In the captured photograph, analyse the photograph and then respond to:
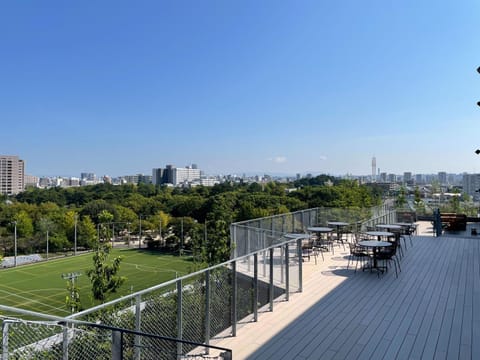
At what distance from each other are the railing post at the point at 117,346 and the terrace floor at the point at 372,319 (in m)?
2.04

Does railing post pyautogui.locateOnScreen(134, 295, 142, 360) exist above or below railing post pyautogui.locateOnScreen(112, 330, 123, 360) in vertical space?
below

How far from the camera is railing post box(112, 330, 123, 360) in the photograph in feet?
7.41

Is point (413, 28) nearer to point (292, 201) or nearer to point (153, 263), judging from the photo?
point (292, 201)

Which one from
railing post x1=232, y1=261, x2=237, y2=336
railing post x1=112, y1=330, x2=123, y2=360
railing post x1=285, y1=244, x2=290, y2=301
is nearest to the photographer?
railing post x1=112, y1=330, x2=123, y2=360

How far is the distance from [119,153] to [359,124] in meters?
68.9

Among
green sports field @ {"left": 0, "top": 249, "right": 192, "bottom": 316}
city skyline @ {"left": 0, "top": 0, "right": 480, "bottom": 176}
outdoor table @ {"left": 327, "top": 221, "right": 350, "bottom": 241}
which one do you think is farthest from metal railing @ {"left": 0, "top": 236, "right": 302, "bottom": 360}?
green sports field @ {"left": 0, "top": 249, "right": 192, "bottom": 316}

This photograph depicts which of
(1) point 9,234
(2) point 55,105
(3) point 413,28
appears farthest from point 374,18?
(1) point 9,234

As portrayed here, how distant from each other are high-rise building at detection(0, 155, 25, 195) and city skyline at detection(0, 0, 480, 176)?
291 ft

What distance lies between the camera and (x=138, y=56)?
32.4m

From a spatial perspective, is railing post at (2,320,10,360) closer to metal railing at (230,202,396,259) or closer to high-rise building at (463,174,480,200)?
metal railing at (230,202,396,259)

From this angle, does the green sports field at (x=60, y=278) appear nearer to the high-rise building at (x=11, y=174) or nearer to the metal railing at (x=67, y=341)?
the metal railing at (x=67, y=341)

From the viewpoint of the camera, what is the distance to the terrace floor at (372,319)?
13.4 ft

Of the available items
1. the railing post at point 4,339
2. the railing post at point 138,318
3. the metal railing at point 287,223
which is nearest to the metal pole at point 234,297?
the railing post at point 138,318

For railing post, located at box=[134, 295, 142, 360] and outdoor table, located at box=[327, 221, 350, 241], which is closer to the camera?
railing post, located at box=[134, 295, 142, 360]
